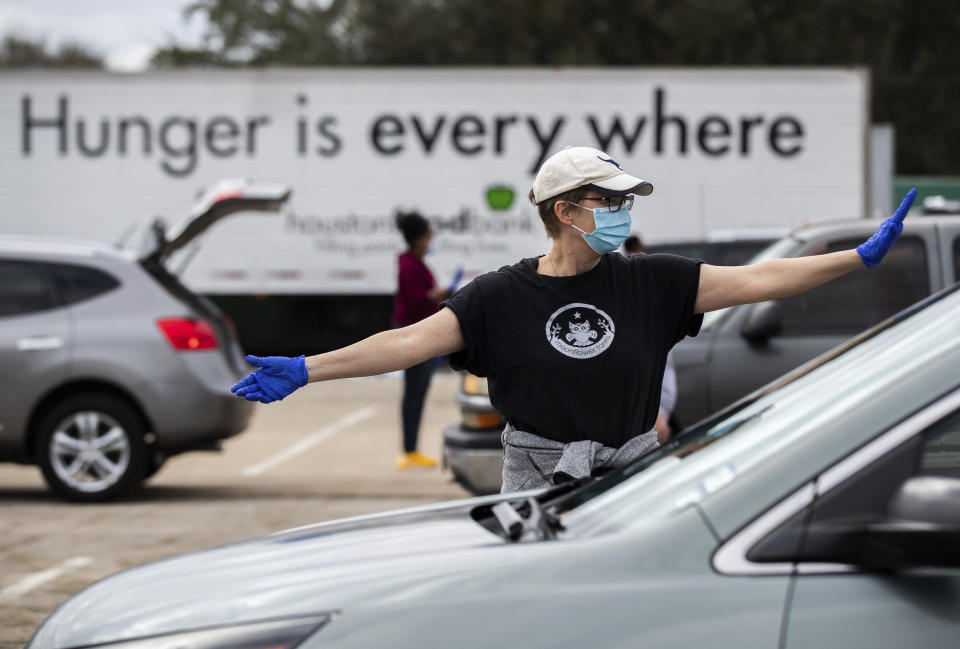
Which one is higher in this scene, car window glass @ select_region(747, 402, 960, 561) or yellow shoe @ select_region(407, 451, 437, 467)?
car window glass @ select_region(747, 402, 960, 561)

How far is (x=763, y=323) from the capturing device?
22.6 ft

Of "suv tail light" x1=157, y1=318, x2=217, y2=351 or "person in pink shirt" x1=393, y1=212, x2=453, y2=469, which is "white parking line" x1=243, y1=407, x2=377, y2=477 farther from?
"suv tail light" x1=157, y1=318, x2=217, y2=351

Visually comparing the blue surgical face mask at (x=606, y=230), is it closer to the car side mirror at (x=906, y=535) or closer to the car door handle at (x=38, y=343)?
the car side mirror at (x=906, y=535)

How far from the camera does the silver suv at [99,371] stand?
8.88 meters

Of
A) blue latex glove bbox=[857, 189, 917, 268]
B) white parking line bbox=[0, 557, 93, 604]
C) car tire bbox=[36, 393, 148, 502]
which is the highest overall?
blue latex glove bbox=[857, 189, 917, 268]

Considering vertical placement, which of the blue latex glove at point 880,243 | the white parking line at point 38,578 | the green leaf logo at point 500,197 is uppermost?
the green leaf logo at point 500,197

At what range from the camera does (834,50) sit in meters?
31.5

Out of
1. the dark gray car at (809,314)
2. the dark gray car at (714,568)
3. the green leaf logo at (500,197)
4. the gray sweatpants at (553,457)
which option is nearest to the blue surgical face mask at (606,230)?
the gray sweatpants at (553,457)

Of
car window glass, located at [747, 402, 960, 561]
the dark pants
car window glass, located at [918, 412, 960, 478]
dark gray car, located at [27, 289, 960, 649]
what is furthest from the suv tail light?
car window glass, located at [747, 402, 960, 561]

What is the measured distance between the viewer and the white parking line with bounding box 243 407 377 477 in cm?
1108

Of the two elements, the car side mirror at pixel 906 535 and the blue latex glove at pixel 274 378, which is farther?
the blue latex glove at pixel 274 378

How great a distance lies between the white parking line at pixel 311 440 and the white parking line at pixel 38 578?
3708mm

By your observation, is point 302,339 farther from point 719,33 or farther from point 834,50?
point 834,50

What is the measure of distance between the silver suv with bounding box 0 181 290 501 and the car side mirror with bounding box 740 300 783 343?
3719mm
